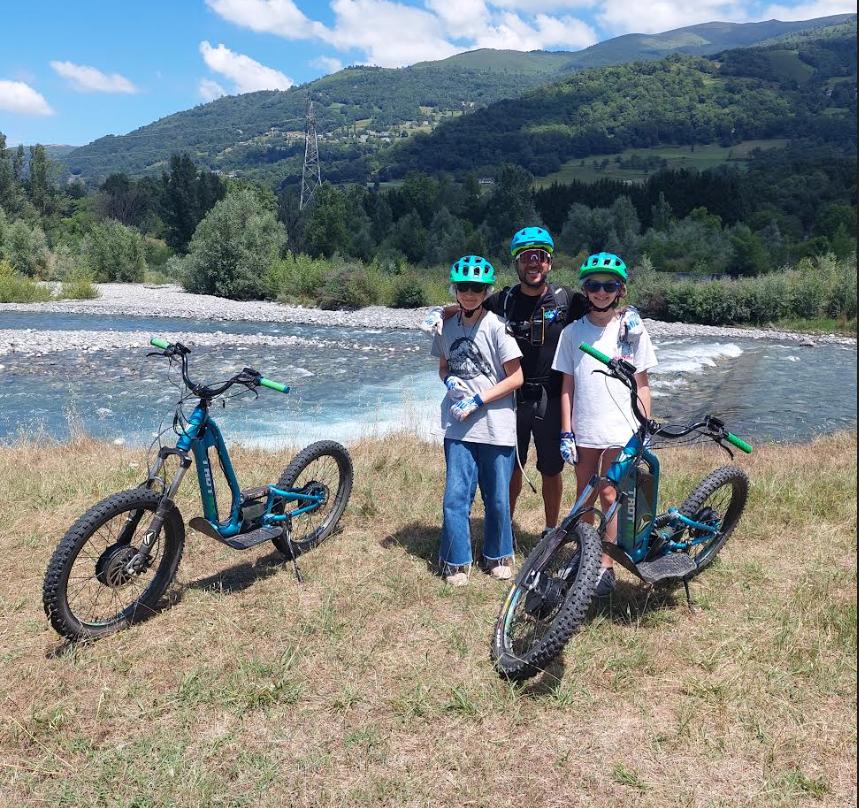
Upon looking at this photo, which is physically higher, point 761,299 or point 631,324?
point 631,324

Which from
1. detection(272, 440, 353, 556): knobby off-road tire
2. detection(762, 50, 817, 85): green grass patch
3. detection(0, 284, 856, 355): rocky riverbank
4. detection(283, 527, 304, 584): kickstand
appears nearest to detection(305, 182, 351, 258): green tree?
detection(0, 284, 856, 355): rocky riverbank

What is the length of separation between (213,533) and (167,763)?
159 centimetres

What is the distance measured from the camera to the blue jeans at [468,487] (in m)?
4.58

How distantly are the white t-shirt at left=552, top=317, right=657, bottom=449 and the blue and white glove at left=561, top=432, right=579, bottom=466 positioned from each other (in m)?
0.09

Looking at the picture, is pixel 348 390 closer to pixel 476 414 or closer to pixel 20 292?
pixel 476 414

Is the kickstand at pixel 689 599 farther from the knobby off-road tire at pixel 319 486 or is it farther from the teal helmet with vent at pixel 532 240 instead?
the knobby off-road tire at pixel 319 486

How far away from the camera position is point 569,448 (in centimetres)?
419

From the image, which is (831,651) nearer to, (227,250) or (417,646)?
(417,646)

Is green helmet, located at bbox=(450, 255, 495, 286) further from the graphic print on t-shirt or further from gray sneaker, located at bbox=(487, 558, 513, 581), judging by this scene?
gray sneaker, located at bbox=(487, 558, 513, 581)

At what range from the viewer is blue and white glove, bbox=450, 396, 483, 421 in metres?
4.38

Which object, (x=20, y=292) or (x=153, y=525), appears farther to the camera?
(x=20, y=292)

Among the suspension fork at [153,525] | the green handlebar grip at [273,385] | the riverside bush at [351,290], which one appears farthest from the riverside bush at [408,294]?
the suspension fork at [153,525]

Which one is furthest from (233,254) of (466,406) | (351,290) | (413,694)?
(413,694)

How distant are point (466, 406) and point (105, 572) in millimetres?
2211
